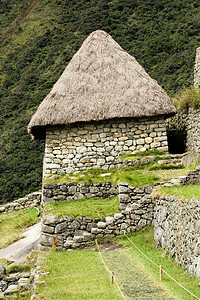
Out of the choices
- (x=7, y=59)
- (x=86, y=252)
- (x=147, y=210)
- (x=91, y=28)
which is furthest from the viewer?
(x=7, y=59)

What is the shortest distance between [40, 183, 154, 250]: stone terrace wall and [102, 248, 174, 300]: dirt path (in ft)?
3.12

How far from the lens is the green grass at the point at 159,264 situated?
4.61 metres

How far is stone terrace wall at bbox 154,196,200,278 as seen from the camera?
493cm

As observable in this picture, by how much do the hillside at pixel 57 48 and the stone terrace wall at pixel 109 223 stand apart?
12.0 m

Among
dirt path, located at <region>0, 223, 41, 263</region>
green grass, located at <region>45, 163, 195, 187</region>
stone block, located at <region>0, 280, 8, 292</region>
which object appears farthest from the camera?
dirt path, located at <region>0, 223, 41, 263</region>

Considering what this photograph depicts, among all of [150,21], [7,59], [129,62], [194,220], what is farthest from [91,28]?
[194,220]

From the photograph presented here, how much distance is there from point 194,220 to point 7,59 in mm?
33232

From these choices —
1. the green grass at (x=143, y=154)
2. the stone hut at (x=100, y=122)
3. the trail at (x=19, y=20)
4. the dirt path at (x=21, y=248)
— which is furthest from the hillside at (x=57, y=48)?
the dirt path at (x=21, y=248)

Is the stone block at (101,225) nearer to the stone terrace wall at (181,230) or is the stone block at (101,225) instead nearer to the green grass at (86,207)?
the green grass at (86,207)

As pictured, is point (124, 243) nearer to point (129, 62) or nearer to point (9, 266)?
point (9, 266)

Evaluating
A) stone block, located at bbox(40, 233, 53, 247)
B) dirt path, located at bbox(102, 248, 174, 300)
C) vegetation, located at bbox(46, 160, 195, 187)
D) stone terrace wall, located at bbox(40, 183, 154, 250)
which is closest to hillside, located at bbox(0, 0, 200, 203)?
vegetation, located at bbox(46, 160, 195, 187)

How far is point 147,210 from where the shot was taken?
7734mm

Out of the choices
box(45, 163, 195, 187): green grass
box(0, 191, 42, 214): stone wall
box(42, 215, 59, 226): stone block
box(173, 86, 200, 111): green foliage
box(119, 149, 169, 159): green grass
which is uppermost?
box(173, 86, 200, 111): green foliage

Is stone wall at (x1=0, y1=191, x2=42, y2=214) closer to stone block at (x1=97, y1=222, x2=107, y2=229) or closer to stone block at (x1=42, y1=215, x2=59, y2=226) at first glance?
stone block at (x1=42, y1=215, x2=59, y2=226)
